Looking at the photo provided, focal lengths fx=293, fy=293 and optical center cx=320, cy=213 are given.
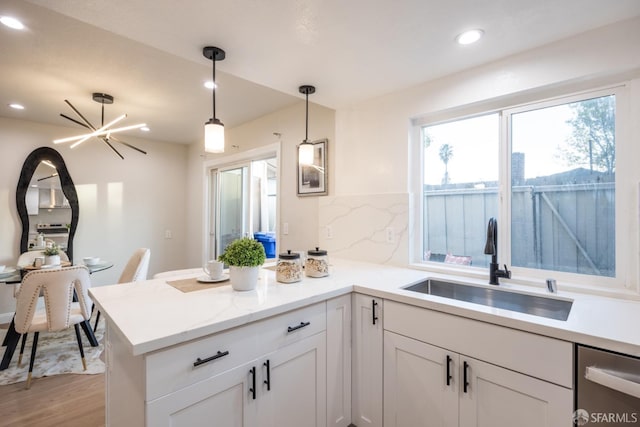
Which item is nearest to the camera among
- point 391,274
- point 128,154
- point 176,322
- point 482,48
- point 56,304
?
point 176,322

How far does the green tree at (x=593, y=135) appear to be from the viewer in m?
1.49

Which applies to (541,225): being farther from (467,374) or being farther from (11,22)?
(11,22)

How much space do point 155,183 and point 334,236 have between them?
343cm

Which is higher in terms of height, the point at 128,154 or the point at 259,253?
the point at 128,154

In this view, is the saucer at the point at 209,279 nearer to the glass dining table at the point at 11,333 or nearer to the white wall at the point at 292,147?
the white wall at the point at 292,147

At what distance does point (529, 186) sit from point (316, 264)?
4.42ft

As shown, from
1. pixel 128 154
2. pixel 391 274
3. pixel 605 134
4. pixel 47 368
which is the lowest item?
pixel 47 368

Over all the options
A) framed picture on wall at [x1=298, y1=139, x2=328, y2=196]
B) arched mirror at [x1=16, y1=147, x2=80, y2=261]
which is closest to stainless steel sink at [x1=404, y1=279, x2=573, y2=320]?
framed picture on wall at [x1=298, y1=139, x2=328, y2=196]

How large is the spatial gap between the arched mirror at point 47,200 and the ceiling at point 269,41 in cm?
119

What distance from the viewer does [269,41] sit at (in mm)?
1577

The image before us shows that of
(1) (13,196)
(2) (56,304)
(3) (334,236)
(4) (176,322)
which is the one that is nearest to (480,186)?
(3) (334,236)

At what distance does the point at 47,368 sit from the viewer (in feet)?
7.93

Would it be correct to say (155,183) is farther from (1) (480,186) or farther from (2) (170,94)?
(1) (480,186)

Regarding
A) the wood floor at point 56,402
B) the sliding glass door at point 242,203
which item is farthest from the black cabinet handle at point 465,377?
the sliding glass door at point 242,203
